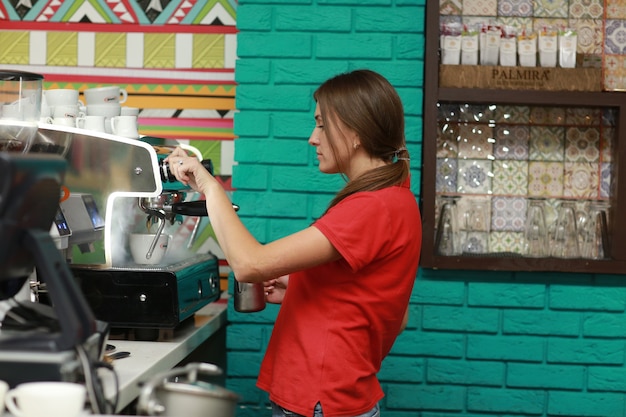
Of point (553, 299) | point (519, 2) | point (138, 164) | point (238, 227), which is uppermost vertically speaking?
point (519, 2)

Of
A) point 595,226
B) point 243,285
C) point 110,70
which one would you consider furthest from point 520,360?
point 110,70

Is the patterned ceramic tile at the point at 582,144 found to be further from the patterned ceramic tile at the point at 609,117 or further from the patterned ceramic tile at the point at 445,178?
the patterned ceramic tile at the point at 445,178

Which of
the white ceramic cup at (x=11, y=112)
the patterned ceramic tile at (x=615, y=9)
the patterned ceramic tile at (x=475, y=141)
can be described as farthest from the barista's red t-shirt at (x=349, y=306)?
the patterned ceramic tile at (x=615, y=9)

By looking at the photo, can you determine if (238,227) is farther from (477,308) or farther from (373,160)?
(477,308)

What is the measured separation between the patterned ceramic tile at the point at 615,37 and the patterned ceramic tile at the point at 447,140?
0.57 meters

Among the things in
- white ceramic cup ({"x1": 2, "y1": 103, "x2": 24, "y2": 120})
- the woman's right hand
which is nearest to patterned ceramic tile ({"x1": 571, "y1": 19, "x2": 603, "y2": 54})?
the woman's right hand

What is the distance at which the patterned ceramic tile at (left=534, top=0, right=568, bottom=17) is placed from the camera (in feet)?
9.55

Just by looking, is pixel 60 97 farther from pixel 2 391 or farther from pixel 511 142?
pixel 511 142

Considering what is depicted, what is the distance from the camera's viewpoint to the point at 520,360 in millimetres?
2859

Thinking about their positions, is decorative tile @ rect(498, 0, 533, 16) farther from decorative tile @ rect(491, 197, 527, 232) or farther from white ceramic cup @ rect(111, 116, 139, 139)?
white ceramic cup @ rect(111, 116, 139, 139)

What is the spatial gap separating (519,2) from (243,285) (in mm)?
1381

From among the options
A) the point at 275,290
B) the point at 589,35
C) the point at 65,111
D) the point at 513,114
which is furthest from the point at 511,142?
the point at 65,111

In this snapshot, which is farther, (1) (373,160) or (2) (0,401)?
(1) (373,160)

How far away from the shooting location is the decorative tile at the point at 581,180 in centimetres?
294
